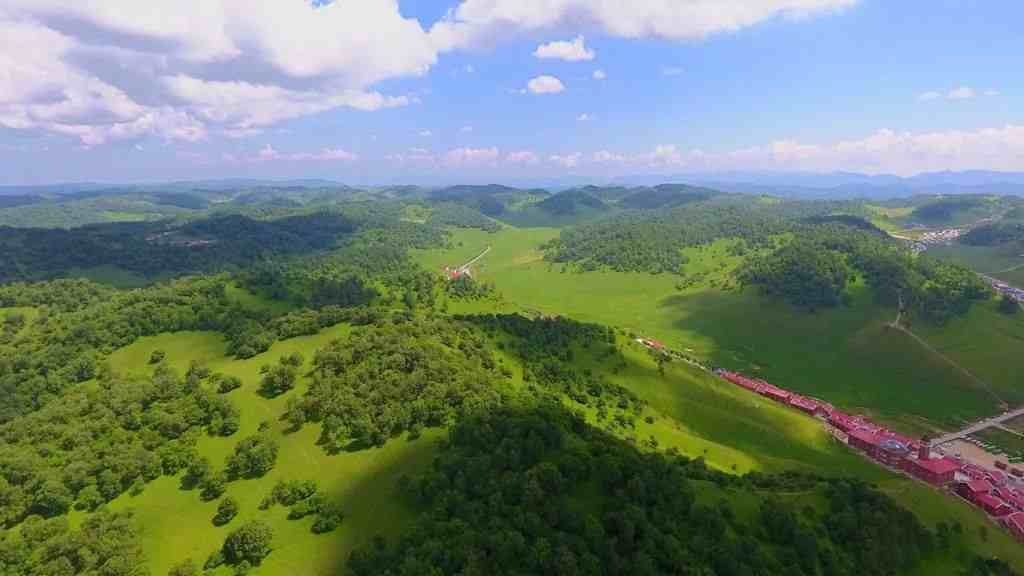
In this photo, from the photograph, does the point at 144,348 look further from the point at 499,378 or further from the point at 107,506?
the point at 499,378

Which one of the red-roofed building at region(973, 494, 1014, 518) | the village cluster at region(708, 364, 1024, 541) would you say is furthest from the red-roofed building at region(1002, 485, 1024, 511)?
the red-roofed building at region(973, 494, 1014, 518)

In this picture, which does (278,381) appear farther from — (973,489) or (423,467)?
(973,489)

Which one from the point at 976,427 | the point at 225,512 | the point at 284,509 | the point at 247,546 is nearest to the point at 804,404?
the point at 976,427

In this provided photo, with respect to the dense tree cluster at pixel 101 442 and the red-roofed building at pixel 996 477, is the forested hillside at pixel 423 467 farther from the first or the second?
the red-roofed building at pixel 996 477

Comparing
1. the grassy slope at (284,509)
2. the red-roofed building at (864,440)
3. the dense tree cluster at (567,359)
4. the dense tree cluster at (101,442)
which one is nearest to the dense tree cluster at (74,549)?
the grassy slope at (284,509)

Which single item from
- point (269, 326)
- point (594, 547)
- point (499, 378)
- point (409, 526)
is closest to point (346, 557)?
point (409, 526)

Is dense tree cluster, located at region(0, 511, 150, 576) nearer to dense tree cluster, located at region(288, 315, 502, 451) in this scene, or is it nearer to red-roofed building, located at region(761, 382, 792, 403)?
dense tree cluster, located at region(288, 315, 502, 451)
